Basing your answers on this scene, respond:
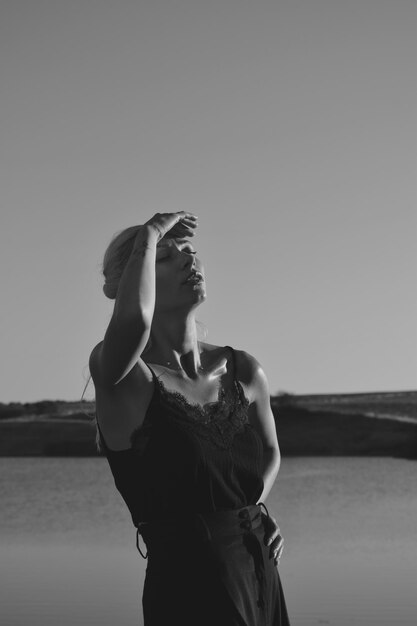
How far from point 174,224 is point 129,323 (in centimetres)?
32

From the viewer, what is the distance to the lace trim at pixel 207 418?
1.91m

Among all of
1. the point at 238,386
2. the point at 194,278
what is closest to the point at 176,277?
the point at 194,278

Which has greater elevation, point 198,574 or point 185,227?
point 185,227

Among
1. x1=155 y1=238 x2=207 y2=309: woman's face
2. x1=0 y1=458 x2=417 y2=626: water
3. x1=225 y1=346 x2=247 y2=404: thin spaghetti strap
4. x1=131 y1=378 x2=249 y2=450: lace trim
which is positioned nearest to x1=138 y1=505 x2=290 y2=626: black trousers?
x1=131 y1=378 x2=249 y2=450: lace trim

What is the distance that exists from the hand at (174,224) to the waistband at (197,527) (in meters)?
0.50

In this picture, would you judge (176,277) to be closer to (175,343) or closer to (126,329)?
(175,343)

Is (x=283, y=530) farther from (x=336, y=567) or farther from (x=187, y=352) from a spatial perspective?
(x=187, y=352)

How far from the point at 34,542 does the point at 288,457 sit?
13.6 m

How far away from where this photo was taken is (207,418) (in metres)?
1.98

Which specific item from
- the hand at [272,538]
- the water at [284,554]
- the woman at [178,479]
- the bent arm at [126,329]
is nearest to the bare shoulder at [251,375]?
the woman at [178,479]

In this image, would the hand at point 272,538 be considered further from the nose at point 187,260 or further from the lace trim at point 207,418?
the nose at point 187,260

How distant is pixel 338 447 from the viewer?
21969mm

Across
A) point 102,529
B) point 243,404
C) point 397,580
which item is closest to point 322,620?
point 397,580

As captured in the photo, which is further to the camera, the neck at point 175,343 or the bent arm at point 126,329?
the neck at point 175,343
